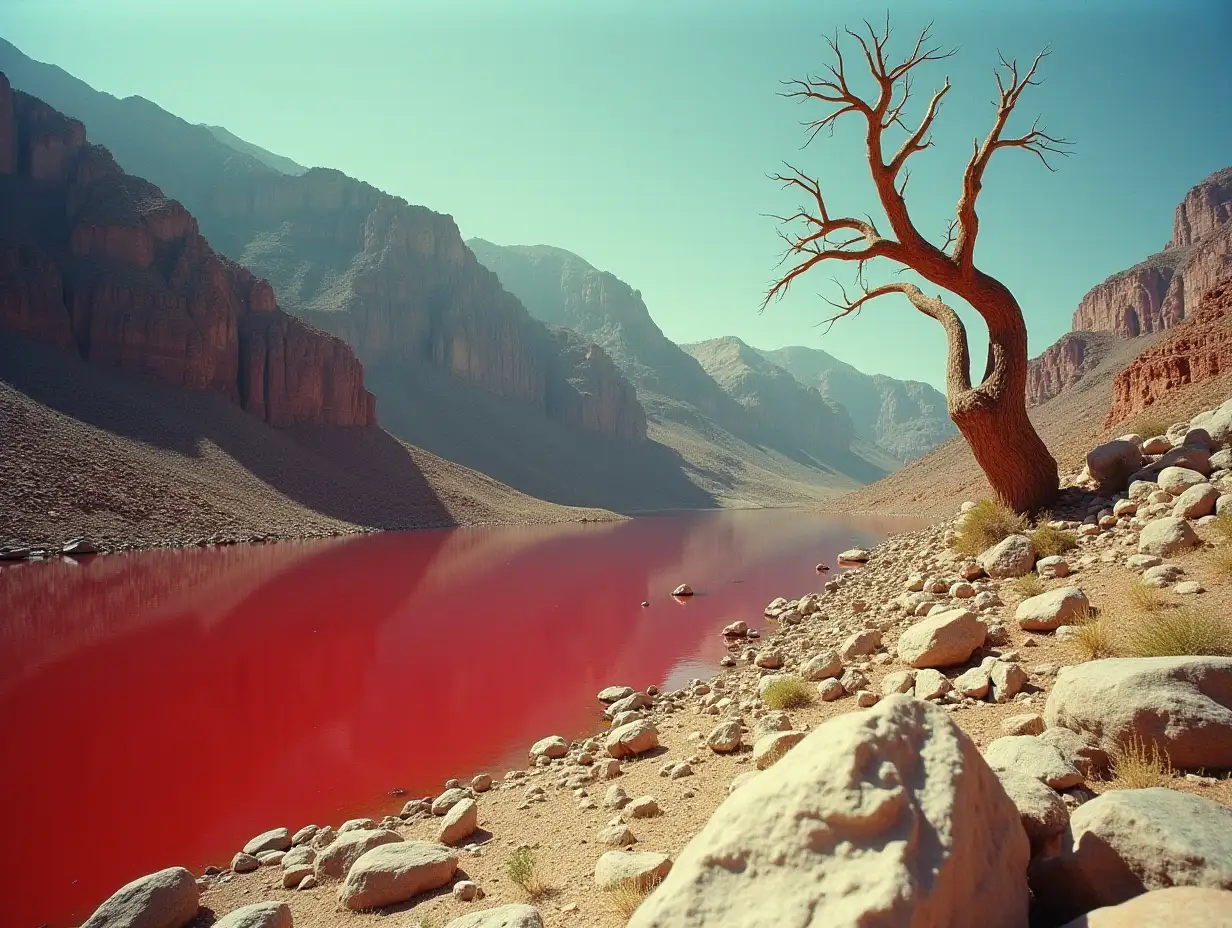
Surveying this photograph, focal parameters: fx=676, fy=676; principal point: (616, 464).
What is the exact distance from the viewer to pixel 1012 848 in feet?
8.49

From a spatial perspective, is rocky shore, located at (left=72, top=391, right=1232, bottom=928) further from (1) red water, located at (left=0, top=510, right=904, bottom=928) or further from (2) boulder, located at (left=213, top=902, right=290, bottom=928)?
(1) red water, located at (left=0, top=510, right=904, bottom=928)

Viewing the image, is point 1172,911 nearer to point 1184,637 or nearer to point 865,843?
point 865,843

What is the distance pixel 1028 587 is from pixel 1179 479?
→ 9.13 feet

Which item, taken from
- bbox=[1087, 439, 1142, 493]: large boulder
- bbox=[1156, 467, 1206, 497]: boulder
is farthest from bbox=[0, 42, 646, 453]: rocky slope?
bbox=[1156, 467, 1206, 497]: boulder

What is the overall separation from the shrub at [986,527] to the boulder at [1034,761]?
21.4 feet

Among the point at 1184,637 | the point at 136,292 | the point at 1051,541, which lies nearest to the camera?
the point at 1184,637

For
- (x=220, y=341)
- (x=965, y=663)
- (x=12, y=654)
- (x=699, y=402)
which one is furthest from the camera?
(x=699, y=402)

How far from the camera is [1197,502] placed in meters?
7.61

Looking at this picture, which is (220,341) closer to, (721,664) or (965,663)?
(721,664)

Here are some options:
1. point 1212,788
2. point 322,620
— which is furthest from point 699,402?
point 1212,788

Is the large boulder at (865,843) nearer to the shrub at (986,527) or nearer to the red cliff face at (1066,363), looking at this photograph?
the shrub at (986,527)

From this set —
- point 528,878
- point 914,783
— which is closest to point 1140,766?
point 914,783

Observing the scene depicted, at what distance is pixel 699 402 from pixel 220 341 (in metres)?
141

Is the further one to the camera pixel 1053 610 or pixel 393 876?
pixel 1053 610
